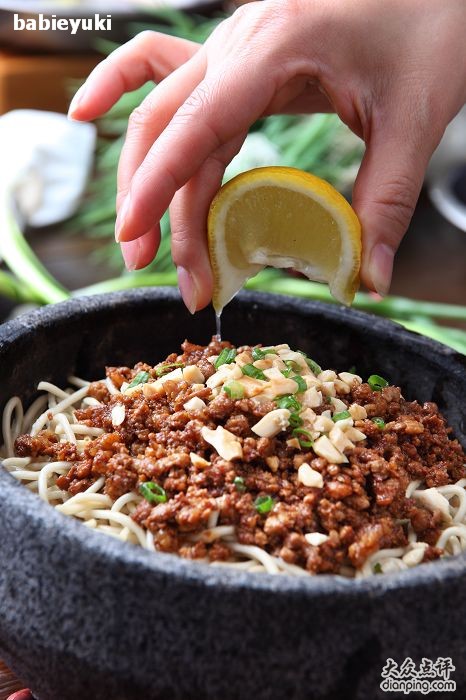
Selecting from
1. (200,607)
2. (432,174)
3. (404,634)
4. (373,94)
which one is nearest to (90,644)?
(200,607)

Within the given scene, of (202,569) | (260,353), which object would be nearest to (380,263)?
(260,353)

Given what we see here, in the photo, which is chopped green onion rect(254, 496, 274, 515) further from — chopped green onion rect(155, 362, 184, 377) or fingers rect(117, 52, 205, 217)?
fingers rect(117, 52, 205, 217)

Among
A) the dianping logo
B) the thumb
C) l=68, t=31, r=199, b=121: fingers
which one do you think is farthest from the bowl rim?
the dianping logo

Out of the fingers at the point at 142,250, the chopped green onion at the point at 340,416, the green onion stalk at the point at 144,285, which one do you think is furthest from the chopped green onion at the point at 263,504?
the green onion stalk at the point at 144,285

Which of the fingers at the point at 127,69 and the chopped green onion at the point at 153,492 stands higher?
the fingers at the point at 127,69

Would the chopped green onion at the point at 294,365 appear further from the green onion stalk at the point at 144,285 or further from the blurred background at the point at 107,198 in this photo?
the blurred background at the point at 107,198

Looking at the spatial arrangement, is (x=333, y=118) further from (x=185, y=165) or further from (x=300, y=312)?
(x=185, y=165)
